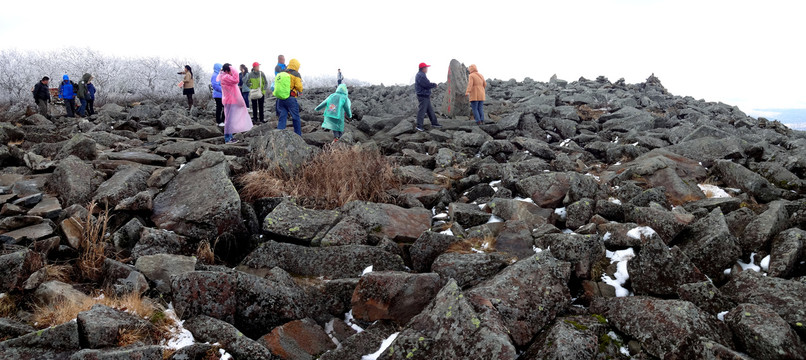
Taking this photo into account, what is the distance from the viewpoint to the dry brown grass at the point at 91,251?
4742 millimetres

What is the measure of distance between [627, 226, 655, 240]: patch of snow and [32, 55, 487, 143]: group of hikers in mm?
7671

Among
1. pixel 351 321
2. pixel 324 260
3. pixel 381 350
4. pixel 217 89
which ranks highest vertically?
pixel 217 89

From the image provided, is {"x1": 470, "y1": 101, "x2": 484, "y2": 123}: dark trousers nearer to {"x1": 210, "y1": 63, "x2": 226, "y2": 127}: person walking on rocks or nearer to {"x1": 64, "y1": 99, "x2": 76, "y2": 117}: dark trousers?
{"x1": 210, "y1": 63, "x2": 226, "y2": 127}: person walking on rocks

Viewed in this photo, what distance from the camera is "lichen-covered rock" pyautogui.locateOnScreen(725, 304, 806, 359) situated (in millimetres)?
3105

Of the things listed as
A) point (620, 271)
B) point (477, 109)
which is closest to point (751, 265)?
point (620, 271)

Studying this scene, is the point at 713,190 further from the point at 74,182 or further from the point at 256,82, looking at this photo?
the point at 256,82

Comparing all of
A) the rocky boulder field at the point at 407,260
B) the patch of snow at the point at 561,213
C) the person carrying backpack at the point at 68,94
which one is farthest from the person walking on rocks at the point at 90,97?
the patch of snow at the point at 561,213

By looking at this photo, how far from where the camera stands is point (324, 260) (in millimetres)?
5242

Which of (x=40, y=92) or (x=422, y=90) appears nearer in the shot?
(x=422, y=90)

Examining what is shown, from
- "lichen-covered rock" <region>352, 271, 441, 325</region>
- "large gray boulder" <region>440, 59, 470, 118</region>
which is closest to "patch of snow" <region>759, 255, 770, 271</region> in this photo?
"lichen-covered rock" <region>352, 271, 441, 325</region>

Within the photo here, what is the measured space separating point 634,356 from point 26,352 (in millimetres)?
4641

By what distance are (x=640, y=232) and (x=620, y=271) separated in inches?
24.0

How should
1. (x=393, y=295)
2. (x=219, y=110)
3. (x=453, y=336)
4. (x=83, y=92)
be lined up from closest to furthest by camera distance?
(x=453, y=336), (x=393, y=295), (x=219, y=110), (x=83, y=92)

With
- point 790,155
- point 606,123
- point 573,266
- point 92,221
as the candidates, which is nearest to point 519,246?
point 573,266
